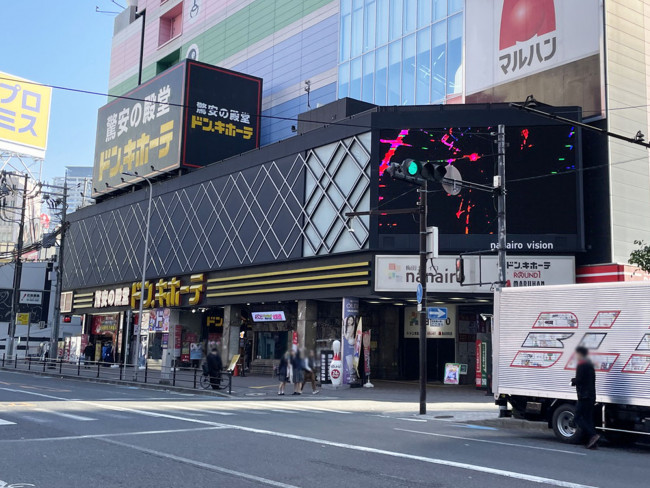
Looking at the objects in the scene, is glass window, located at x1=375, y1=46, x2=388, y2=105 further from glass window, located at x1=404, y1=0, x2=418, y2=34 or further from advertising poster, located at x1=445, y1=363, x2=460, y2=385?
advertising poster, located at x1=445, y1=363, x2=460, y2=385

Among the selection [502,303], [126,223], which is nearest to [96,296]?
[126,223]

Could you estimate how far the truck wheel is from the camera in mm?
13070

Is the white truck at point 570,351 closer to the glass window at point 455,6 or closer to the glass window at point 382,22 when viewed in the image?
the glass window at point 455,6

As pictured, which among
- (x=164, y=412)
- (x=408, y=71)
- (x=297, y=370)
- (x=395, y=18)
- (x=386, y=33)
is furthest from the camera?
(x=386, y=33)

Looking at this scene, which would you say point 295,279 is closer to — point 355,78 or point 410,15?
point 355,78

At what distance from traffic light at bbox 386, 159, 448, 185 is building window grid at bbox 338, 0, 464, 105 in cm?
2354

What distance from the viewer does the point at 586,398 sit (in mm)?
12406

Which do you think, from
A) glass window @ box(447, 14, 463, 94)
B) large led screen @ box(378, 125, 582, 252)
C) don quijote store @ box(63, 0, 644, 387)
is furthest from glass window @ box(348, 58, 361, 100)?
large led screen @ box(378, 125, 582, 252)

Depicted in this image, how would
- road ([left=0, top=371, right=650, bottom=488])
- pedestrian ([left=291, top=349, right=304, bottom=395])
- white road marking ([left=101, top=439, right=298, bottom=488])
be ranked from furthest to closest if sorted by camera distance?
pedestrian ([left=291, top=349, right=304, bottom=395]) → road ([left=0, top=371, right=650, bottom=488]) → white road marking ([left=101, top=439, right=298, bottom=488])

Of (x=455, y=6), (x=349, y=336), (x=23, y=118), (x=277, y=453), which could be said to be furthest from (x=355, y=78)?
(x=23, y=118)

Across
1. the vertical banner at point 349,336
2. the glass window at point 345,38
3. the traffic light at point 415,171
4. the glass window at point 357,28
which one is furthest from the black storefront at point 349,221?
the traffic light at point 415,171

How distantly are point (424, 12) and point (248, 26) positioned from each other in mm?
21113

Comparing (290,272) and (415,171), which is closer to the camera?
(415,171)

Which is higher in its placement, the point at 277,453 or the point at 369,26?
the point at 369,26
